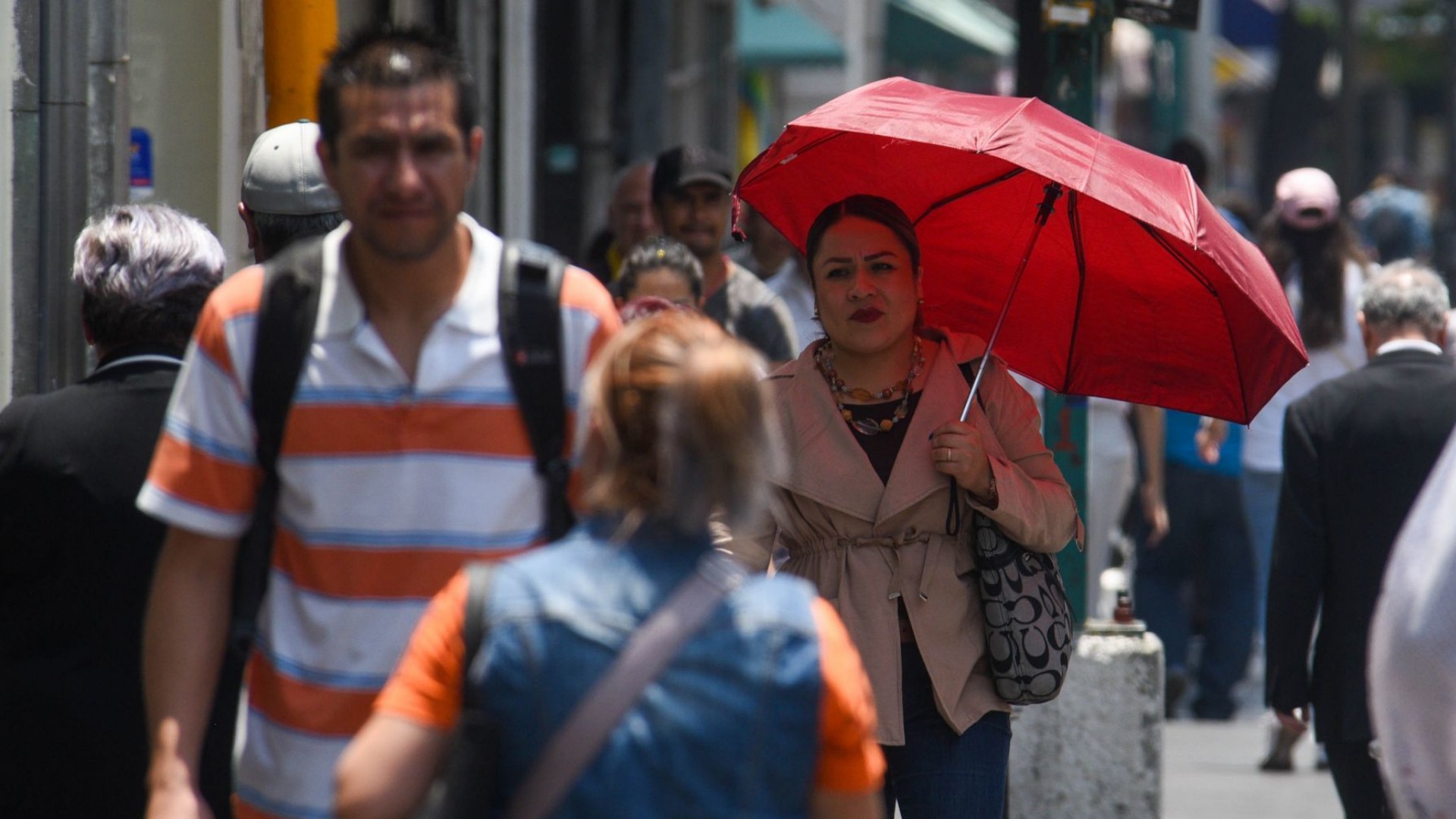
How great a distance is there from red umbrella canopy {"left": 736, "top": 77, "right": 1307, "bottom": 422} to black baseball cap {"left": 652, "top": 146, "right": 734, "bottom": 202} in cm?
222

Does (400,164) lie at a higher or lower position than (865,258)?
higher

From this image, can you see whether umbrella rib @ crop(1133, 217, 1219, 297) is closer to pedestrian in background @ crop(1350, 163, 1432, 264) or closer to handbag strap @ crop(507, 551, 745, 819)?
handbag strap @ crop(507, 551, 745, 819)

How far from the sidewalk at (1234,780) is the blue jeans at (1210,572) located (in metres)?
0.22

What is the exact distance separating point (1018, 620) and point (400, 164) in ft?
6.33

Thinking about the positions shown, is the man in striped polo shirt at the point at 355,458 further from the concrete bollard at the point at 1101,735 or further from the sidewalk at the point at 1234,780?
the sidewalk at the point at 1234,780

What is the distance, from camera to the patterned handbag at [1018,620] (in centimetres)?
436

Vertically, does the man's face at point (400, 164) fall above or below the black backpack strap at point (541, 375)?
above

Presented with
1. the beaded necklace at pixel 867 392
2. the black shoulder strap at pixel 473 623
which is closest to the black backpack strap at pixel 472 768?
the black shoulder strap at pixel 473 623

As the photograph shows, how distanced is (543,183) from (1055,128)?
8.34m

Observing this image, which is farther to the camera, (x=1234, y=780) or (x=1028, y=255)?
(x=1234, y=780)

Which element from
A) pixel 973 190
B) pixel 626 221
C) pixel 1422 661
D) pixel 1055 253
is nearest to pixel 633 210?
pixel 626 221

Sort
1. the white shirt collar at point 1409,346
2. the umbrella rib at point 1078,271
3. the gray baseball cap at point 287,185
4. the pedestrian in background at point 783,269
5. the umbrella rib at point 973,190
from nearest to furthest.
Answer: the gray baseball cap at point 287,185, the umbrella rib at point 1078,271, the umbrella rib at point 973,190, the white shirt collar at point 1409,346, the pedestrian in background at point 783,269

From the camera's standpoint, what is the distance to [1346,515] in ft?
19.0

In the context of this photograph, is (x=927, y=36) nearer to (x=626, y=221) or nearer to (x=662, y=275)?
(x=626, y=221)
